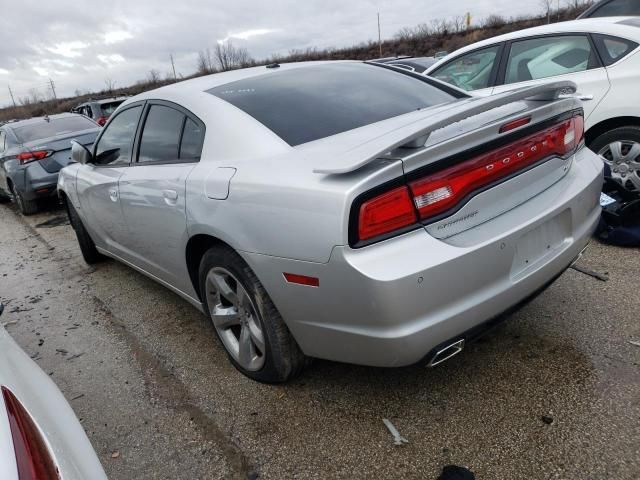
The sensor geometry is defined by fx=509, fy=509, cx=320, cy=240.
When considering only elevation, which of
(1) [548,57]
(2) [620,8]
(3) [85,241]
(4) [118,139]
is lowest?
(3) [85,241]

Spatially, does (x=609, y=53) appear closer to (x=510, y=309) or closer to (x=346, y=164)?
(x=510, y=309)

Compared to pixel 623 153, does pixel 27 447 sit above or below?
above

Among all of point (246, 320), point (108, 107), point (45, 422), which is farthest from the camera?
point (108, 107)

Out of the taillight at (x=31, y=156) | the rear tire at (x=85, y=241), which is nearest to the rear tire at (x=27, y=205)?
the taillight at (x=31, y=156)

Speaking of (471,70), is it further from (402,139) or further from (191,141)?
(402,139)

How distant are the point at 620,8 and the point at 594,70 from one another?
3.09m

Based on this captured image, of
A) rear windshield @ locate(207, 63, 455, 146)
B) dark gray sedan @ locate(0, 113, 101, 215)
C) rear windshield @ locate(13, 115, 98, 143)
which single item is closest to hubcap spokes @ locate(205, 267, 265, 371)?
rear windshield @ locate(207, 63, 455, 146)

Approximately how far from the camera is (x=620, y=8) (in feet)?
20.8

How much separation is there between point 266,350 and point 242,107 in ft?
3.95

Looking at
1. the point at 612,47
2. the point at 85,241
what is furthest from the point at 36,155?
the point at 612,47

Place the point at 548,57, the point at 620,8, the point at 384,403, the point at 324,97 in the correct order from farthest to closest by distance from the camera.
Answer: the point at 620,8 → the point at 548,57 → the point at 324,97 → the point at 384,403

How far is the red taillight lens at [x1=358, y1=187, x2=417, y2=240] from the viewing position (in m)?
1.78

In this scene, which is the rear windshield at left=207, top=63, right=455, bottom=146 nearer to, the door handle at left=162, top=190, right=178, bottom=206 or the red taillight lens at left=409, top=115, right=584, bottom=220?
the door handle at left=162, top=190, right=178, bottom=206

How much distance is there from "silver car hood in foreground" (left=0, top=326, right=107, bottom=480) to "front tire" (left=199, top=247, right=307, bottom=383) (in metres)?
0.92
